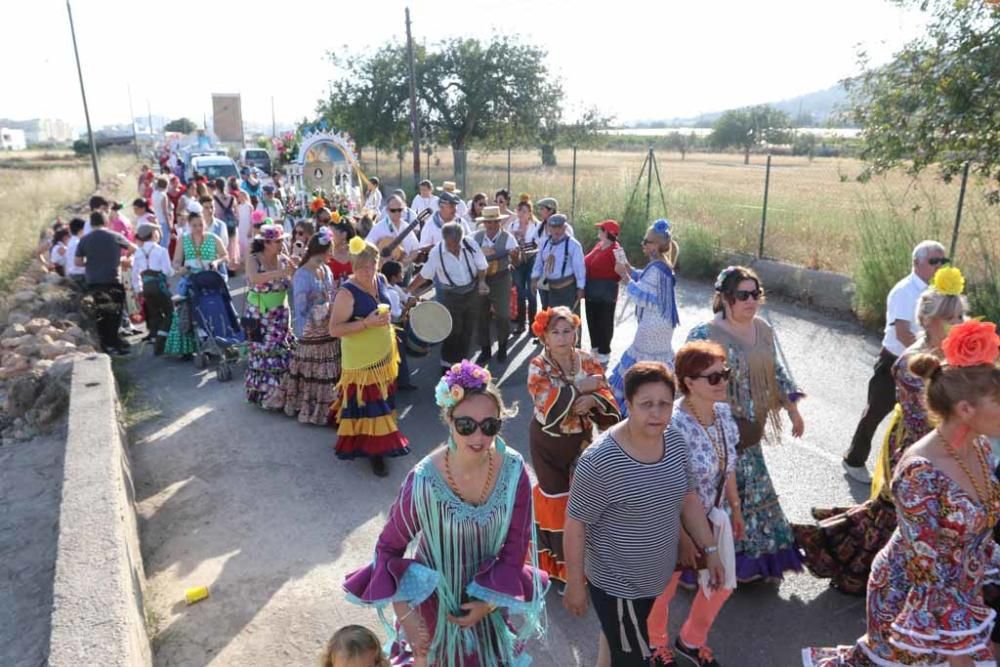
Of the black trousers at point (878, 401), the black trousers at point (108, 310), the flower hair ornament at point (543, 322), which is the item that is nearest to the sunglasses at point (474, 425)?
the flower hair ornament at point (543, 322)

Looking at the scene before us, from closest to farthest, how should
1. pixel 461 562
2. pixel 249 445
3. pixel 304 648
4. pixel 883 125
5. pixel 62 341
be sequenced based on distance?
pixel 461 562 → pixel 304 648 → pixel 249 445 → pixel 62 341 → pixel 883 125

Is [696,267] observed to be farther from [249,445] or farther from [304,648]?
[304,648]

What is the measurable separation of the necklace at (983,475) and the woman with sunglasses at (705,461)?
34.5 inches

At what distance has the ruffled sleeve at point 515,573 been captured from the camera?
8.67 ft

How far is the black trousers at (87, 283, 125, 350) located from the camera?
8.92 metres

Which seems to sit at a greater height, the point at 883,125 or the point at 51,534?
the point at 883,125

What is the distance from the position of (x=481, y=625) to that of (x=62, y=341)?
7474mm

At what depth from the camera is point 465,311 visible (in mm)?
7770

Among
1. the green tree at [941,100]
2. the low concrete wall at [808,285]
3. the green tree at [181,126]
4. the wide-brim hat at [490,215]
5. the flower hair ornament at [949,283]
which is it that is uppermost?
the green tree at [181,126]

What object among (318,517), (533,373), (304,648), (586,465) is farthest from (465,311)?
(586,465)

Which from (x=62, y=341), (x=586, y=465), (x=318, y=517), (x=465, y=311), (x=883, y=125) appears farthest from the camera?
(x=883, y=125)

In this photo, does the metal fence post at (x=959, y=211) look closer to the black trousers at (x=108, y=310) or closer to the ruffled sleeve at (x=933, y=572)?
the ruffled sleeve at (x=933, y=572)

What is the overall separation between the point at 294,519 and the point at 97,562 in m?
1.85

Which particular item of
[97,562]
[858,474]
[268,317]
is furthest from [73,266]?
[858,474]
